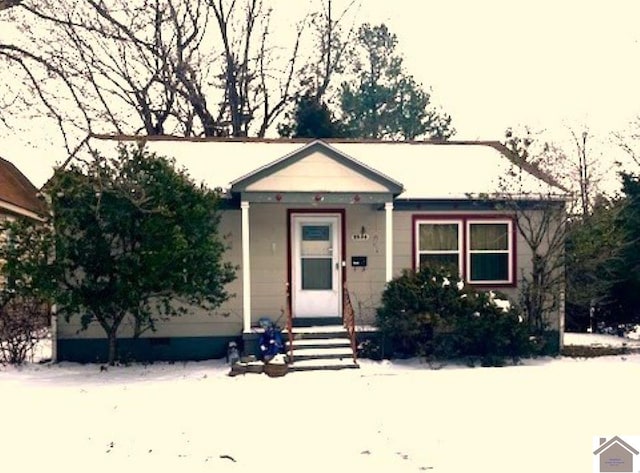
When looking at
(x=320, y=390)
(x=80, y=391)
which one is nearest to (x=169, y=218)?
(x=80, y=391)

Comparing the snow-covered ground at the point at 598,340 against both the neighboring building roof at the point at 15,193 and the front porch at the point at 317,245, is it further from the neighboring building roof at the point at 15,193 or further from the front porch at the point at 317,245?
the neighboring building roof at the point at 15,193

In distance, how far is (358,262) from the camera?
39.2ft

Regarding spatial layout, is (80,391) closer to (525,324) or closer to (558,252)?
(525,324)

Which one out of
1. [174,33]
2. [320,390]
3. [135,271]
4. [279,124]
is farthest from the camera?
[279,124]

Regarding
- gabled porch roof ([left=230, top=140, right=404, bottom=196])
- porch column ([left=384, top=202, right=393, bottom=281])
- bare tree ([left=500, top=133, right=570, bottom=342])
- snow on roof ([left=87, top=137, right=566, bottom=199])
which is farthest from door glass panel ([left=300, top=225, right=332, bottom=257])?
bare tree ([left=500, top=133, right=570, bottom=342])

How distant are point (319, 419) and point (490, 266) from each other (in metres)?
6.43

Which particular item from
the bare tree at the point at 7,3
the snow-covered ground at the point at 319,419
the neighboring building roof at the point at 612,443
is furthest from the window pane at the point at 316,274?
the bare tree at the point at 7,3

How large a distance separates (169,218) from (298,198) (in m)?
2.45

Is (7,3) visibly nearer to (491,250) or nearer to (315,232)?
(315,232)

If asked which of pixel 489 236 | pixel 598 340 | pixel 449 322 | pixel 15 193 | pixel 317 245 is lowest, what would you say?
pixel 598 340

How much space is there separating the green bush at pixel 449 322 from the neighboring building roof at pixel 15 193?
32.1 feet

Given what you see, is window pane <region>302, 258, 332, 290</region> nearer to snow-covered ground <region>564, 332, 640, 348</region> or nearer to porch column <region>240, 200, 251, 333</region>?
porch column <region>240, 200, 251, 333</region>

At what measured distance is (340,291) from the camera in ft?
38.9

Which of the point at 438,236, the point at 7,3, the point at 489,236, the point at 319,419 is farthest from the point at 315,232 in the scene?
the point at 7,3
